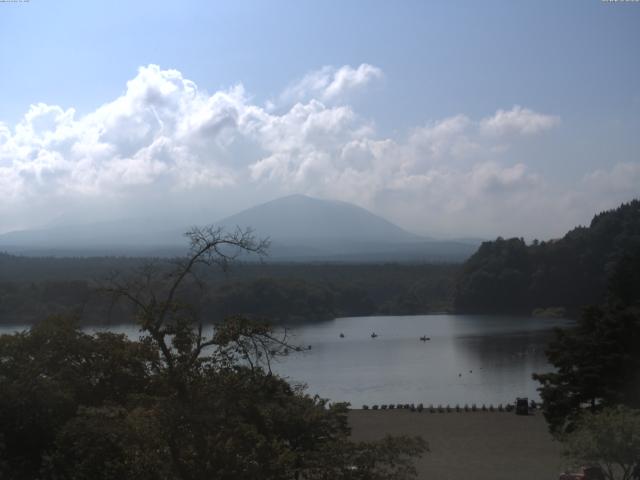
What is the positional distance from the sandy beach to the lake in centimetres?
256

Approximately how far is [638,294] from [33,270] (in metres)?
33.8

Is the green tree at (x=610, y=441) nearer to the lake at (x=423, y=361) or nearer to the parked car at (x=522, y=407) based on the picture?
the parked car at (x=522, y=407)

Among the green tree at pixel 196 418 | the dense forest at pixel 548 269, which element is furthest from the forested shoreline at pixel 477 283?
the green tree at pixel 196 418

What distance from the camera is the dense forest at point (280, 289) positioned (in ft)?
93.8

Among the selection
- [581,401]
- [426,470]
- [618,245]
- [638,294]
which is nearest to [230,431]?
[426,470]

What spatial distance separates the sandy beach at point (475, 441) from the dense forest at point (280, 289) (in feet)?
39.1

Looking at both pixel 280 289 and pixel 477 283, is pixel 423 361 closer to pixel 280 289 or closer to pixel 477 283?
pixel 280 289

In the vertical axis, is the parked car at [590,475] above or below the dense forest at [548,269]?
below

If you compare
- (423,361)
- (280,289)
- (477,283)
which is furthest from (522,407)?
(477,283)

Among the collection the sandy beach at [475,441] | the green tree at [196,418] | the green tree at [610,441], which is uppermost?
the green tree at [196,418]

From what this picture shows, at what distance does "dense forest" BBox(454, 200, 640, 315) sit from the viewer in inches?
1547

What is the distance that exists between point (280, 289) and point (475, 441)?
88.9ft

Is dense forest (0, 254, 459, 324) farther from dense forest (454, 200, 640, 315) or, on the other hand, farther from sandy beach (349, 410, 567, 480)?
sandy beach (349, 410, 567, 480)

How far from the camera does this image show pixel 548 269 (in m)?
40.8
